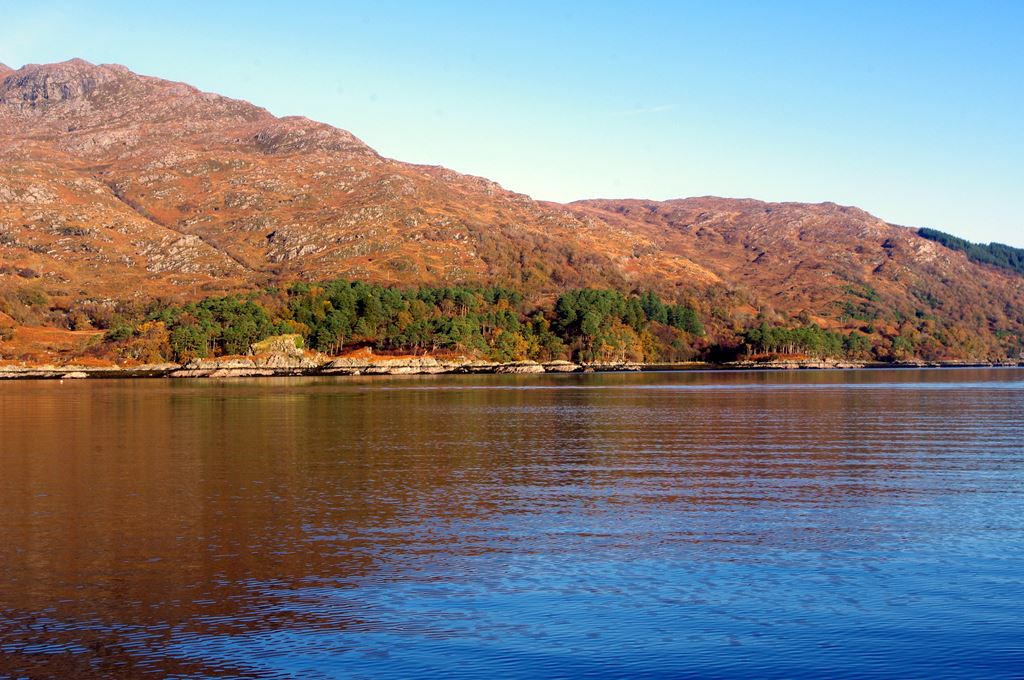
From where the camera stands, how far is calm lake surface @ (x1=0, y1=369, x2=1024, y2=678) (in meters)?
16.5

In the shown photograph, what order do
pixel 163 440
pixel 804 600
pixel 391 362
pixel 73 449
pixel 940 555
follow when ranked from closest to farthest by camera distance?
1. pixel 804 600
2. pixel 940 555
3. pixel 73 449
4. pixel 163 440
5. pixel 391 362

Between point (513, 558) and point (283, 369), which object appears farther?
point (283, 369)

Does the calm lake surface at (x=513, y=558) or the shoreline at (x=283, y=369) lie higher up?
the shoreline at (x=283, y=369)

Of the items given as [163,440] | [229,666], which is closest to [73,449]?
[163,440]

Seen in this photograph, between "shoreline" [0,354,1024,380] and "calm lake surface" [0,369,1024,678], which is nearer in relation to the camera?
"calm lake surface" [0,369,1024,678]

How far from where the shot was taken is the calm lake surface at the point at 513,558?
54.3ft

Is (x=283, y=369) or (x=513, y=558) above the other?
(x=283, y=369)

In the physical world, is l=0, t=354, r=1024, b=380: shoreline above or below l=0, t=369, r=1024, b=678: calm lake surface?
above

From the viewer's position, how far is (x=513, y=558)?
23.2 meters

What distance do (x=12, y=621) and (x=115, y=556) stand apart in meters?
5.44

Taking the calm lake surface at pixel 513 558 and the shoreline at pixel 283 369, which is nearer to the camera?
the calm lake surface at pixel 513 558

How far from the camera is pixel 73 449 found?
4831 cm

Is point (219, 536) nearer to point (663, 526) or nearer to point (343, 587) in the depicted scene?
point (343, 587)

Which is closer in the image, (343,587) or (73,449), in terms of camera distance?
(343,587)
